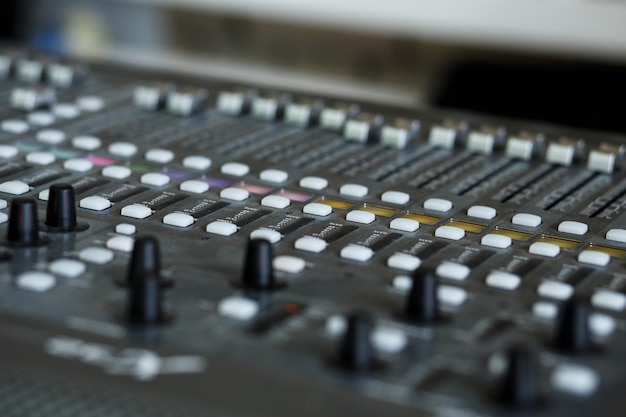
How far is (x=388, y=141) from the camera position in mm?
1358

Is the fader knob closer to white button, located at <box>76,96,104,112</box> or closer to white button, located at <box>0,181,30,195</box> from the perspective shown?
white button, located at <box>0,181,30,195</box>

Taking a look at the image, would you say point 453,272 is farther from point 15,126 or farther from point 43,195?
point 15,126

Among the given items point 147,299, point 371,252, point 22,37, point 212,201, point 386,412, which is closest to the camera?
point 386,412

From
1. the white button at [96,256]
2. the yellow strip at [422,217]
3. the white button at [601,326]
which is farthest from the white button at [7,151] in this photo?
the white button at [601,326]

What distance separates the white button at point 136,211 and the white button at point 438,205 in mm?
259

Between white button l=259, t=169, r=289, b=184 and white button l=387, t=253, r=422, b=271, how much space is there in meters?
0.27

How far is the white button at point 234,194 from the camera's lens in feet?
3.61

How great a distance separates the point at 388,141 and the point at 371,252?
1.39 ft

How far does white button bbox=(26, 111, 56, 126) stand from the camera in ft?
4.48

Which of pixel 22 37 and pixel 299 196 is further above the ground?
pixel 299 196

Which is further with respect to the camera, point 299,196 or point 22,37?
point 22,37

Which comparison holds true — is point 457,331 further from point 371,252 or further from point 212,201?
point 212,201

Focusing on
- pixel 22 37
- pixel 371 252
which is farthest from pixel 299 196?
pixel 22 37

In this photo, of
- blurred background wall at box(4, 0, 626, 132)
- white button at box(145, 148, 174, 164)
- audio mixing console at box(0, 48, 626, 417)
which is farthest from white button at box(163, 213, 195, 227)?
blurred background wall at box(4, 0, 626, 132)
